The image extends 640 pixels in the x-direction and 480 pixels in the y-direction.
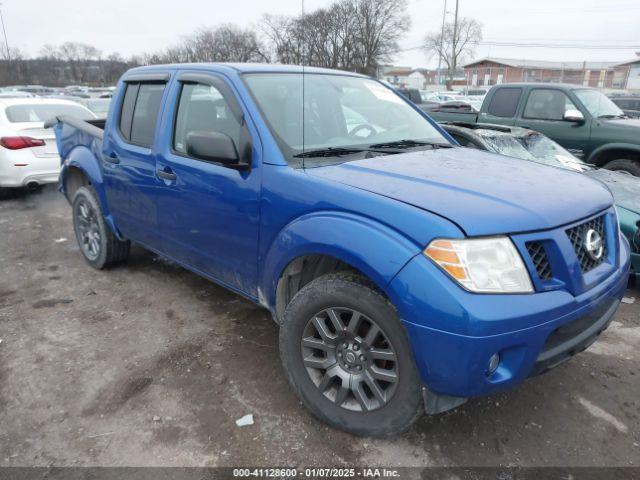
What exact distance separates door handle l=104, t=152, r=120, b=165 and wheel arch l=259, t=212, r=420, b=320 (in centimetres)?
191

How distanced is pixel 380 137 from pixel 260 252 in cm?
113

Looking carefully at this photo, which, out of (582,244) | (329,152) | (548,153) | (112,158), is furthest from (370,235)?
(548,153)

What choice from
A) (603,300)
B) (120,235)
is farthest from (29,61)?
(603,300)

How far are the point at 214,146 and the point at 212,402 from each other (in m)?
1.44

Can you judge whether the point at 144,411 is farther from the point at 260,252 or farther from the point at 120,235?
the point at 120,235

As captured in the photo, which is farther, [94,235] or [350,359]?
[94,235]

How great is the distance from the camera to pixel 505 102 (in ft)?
26.0

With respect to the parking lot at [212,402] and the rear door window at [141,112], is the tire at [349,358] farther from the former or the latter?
the rear door window at [141,112]

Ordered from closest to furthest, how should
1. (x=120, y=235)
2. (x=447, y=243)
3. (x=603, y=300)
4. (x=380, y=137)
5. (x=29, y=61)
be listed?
1. (x=447, y=243)
2. (x=603, y=300)
3. (x=380, y=137)
4. (x=120, y=235)
5. (x=29, y=61)

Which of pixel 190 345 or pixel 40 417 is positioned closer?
pixel 40 417

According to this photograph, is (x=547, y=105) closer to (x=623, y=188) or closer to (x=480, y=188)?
(x=623, y=188)

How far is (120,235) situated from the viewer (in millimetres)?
Answer: 4293

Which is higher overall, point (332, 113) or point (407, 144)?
point (332, 113)

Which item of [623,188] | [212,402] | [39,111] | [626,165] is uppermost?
[39,111]
